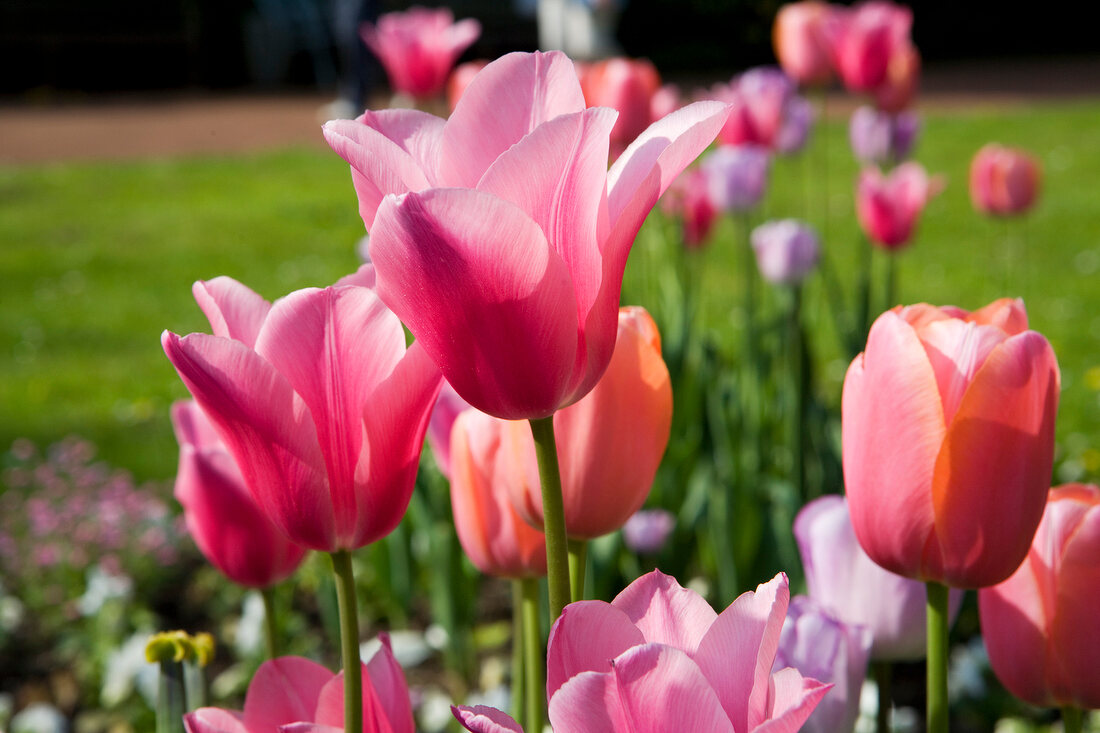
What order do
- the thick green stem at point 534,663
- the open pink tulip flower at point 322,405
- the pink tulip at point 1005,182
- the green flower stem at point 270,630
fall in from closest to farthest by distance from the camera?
the open pink tulip flower at point 322,405
the thick green stem at point 534,663
the green flower stem at point 270,630
the pink tulip at point 1005,182

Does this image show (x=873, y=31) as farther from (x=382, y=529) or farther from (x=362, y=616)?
→ (x=382, y=529)

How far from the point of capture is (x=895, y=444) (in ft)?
1.77

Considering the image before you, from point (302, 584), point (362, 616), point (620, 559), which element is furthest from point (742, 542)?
point (302, 584)

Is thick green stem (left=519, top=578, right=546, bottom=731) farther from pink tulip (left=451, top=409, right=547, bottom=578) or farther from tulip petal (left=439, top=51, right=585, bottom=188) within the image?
tulip petal (left=439, top=51, right=585, bottom=188)

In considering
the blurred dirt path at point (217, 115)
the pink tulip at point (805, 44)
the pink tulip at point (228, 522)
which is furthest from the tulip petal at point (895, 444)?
the blurred dirt path at point (217, 115)

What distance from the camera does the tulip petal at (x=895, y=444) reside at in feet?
1.74

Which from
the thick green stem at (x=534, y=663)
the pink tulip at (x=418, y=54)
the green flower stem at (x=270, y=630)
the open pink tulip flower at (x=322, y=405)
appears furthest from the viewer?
the pink tulip at (x=418, y=54)

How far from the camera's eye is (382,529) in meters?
0.53

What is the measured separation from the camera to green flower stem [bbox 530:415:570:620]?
465 mm

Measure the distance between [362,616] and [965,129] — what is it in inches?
330

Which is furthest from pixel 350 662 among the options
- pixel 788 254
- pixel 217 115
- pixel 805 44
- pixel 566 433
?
pixel 217 115

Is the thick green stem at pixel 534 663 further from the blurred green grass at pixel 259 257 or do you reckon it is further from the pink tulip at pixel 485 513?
the blurred green grass at pixel 259 257

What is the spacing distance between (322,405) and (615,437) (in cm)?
16

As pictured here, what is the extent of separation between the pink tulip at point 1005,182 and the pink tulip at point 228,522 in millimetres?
2551
